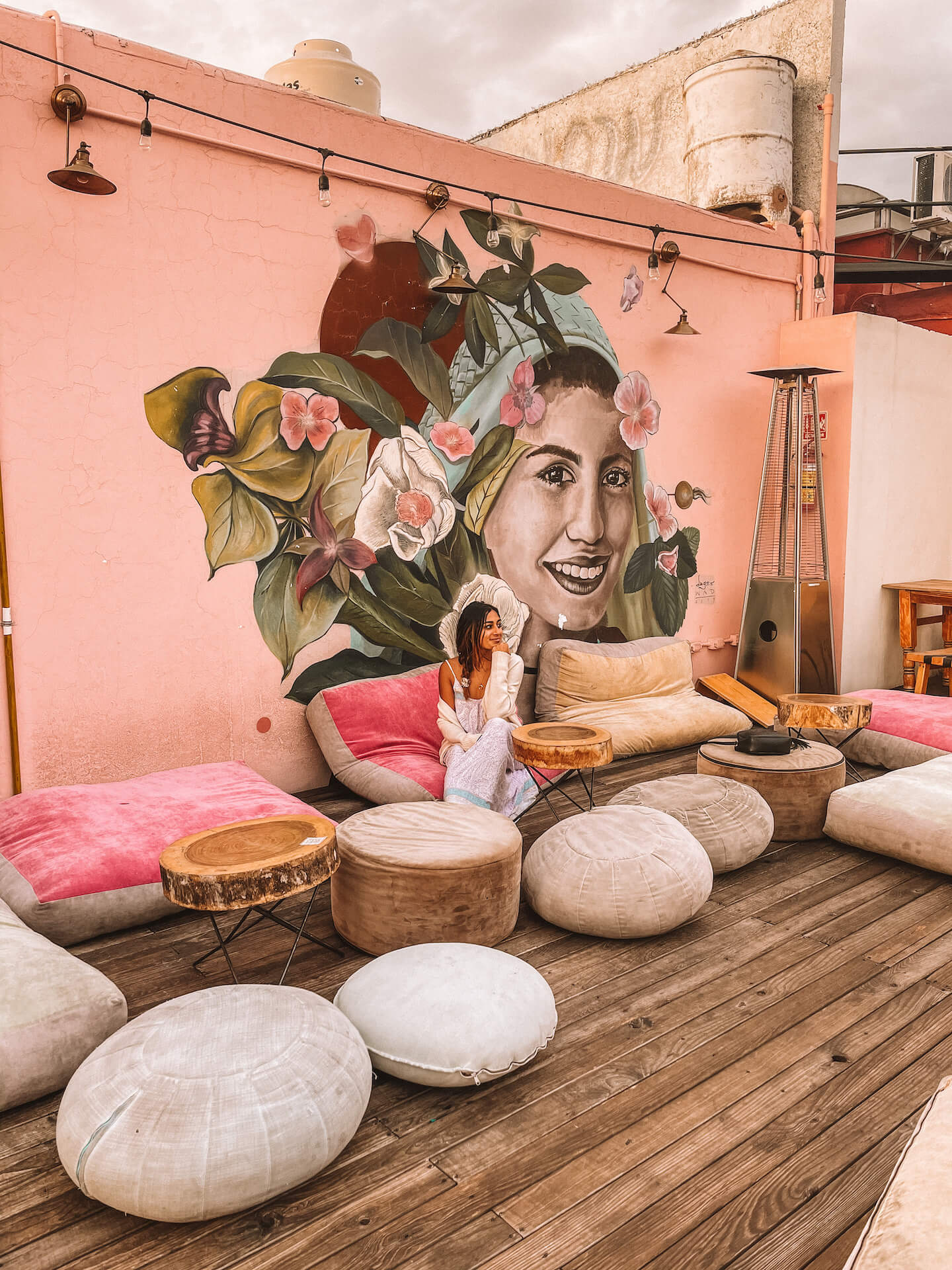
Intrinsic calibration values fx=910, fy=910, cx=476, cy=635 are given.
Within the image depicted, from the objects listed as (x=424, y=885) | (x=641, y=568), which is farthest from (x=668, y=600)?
(x=424, y=885)

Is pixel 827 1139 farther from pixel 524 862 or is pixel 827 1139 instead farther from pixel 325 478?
pixel 325 478

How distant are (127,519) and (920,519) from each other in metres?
6.37

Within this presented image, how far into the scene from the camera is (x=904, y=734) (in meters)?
5.43

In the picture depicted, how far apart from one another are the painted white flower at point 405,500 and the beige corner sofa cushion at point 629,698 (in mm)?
1194

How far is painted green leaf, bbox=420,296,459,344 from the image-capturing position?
5398mm

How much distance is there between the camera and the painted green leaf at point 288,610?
16.2 ft

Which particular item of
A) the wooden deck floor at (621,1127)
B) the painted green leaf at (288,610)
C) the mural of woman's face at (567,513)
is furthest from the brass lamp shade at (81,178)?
the wooden deck floor at (621,1127)

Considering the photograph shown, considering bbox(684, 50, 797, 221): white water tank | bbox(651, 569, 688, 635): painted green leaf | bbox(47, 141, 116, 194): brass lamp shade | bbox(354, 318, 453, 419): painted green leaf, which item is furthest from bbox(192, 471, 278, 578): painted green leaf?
bbox(684, 50, 797, 221): white water tank

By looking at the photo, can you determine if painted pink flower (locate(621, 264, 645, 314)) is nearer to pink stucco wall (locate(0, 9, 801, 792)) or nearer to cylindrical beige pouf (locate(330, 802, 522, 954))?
pink stucco wall (locate(0, 9, 801, 792))

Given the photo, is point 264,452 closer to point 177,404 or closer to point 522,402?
point 177,404

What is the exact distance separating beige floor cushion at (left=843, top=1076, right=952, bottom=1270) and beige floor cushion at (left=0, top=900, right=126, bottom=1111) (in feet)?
6.51

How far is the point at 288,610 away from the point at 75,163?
2.30 m

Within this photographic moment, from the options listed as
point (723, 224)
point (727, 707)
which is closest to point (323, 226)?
point (723, 224)

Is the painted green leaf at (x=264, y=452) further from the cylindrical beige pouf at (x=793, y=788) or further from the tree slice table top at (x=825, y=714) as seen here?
the tree slice table top at (x=825, y=714)
